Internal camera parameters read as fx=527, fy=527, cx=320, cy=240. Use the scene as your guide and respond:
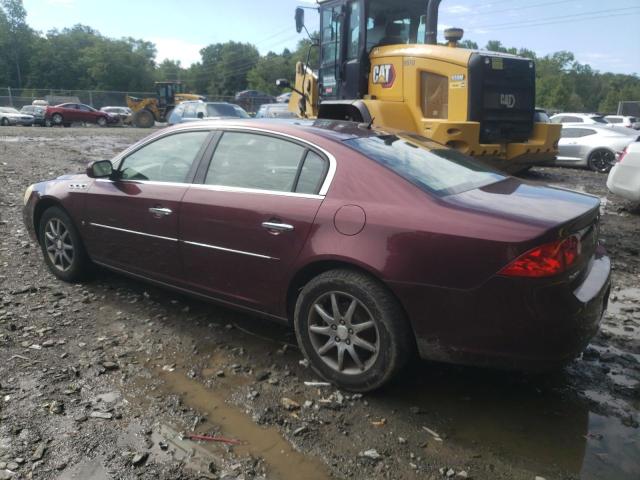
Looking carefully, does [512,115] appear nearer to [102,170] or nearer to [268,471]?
[102,170]

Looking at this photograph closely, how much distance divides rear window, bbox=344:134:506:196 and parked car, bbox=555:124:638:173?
39.8 feet

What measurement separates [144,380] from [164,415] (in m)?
0.45

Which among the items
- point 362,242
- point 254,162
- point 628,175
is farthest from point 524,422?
point 628,175

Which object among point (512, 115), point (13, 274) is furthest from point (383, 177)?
point (512, 115)

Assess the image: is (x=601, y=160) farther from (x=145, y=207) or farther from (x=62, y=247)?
(x=62, y=247)

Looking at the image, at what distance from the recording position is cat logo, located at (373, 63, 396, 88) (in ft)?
28.4

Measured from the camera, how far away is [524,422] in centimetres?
288

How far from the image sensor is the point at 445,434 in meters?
2.78

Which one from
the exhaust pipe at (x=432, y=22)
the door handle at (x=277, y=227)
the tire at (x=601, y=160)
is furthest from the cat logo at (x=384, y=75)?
the tire at (x=601, y=160)

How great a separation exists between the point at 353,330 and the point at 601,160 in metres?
13.6

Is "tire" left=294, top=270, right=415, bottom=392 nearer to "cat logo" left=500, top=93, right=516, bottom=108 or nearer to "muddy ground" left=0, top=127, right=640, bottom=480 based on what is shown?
"muddy ground" left=0, top=127, right=640, bottom=480

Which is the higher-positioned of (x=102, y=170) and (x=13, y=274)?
(x=102, y=170)

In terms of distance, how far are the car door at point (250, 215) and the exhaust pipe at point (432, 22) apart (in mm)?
6454

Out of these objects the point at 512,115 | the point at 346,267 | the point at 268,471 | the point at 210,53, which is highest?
the point at 210,53
